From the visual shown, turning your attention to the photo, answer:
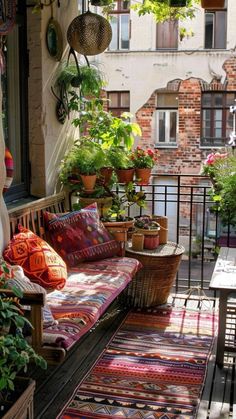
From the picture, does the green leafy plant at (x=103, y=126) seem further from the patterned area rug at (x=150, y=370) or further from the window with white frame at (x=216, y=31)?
the window with white frame at (x=216, y=31)

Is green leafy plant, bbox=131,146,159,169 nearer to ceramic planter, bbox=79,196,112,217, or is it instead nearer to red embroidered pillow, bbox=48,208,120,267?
ceramic planter, bbox=79,196,112,217

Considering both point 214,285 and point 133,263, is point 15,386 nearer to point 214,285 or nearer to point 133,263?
point 214,285

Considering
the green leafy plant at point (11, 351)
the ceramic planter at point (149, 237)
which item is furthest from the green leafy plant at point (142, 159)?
the green leafy plant at point (11, 351)

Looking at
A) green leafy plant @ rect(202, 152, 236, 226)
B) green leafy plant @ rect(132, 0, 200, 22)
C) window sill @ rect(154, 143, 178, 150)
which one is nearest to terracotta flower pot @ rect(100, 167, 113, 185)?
green leafy plant @ rect(202, 152, 236, 226)

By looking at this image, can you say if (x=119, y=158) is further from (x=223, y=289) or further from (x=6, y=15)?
(x=223, y=289)

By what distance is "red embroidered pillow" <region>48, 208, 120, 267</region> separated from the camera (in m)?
3.60

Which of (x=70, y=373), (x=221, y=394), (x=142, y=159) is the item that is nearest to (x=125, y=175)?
(x=142, y=159)

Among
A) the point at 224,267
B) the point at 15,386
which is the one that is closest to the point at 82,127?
the point at 224,267

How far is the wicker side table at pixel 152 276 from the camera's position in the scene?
402 cm

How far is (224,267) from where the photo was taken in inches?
132

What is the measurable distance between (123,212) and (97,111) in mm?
904

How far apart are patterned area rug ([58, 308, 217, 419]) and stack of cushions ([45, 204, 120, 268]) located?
0.54 meters

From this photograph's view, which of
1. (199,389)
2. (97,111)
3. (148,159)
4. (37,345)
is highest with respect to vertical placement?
(97,111)

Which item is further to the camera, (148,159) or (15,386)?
(148,159)
